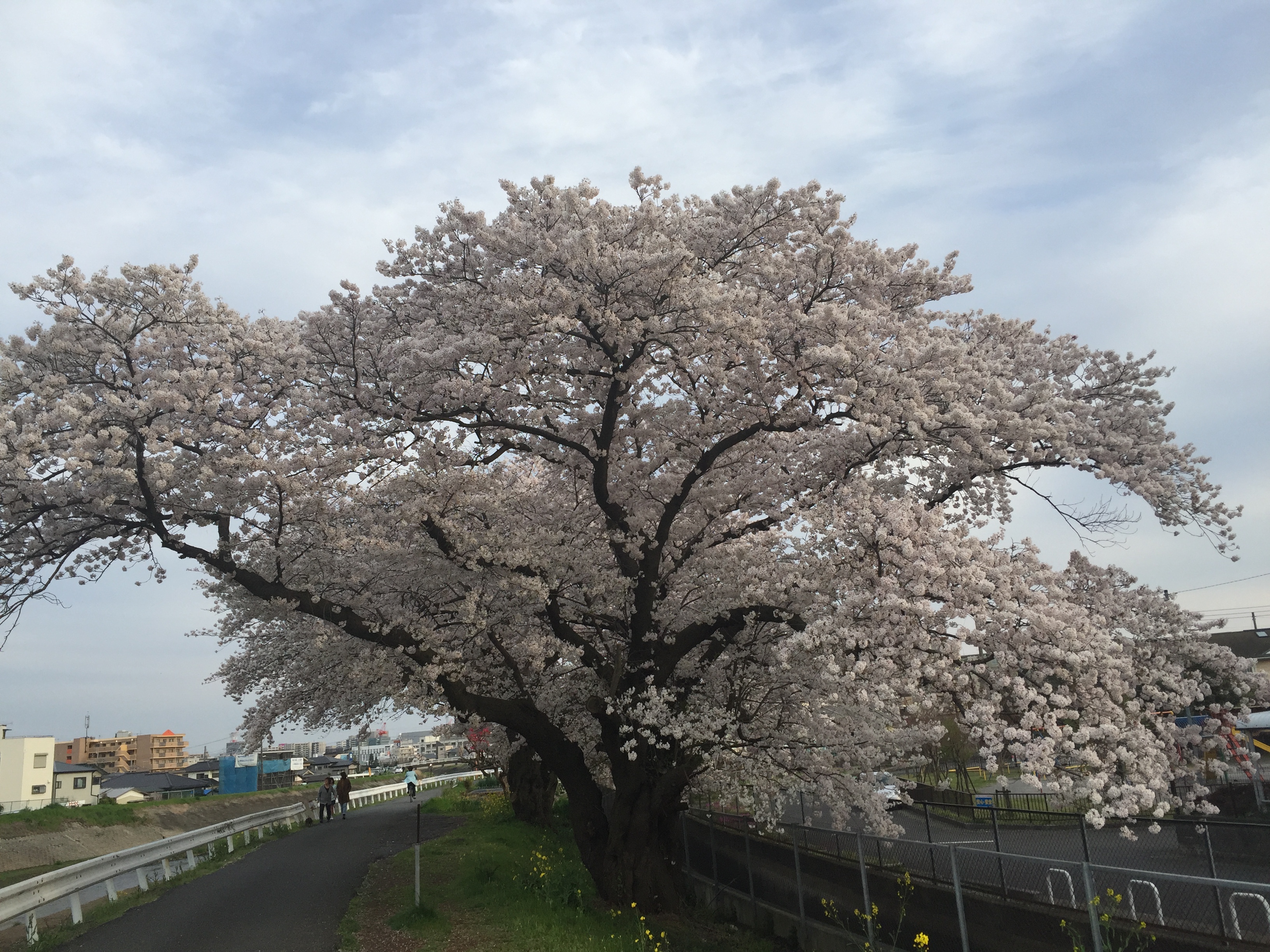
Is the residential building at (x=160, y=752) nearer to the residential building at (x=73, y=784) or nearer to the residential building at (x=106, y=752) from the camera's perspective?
the residential building at (x=106, y=752)

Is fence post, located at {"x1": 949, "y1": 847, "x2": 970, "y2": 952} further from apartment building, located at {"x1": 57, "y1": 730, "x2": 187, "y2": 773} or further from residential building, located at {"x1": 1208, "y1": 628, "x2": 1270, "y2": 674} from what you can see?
apartment building, located at {"x1": 57, "y1": 730, "x2": 187, "y2": 773}

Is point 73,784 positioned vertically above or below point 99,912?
below

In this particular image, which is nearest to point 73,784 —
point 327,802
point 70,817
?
point 70,817

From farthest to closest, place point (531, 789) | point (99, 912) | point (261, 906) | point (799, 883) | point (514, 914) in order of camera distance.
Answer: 1. point (531, 789)
2. point (261, 906)
3. point (99, 912)
4. point (799, 883)
5. point (514, 914)

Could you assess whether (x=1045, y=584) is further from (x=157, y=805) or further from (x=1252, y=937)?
(x=157, y=805)

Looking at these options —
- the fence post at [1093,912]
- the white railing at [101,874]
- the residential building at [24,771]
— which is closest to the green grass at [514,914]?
the white railing at [101,874]

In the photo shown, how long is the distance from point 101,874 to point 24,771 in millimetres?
77452

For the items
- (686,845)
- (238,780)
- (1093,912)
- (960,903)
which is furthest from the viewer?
(238,780)

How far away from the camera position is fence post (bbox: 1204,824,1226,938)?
8047mm

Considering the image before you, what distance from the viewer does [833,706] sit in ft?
44.2

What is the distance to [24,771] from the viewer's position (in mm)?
75375

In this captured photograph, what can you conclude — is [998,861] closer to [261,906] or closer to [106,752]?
[261,906]

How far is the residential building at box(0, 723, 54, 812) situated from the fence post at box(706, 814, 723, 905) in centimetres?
7529

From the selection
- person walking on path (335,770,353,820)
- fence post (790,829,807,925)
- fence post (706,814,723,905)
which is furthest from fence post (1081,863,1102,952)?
person walking on path (335,770,353,820)
